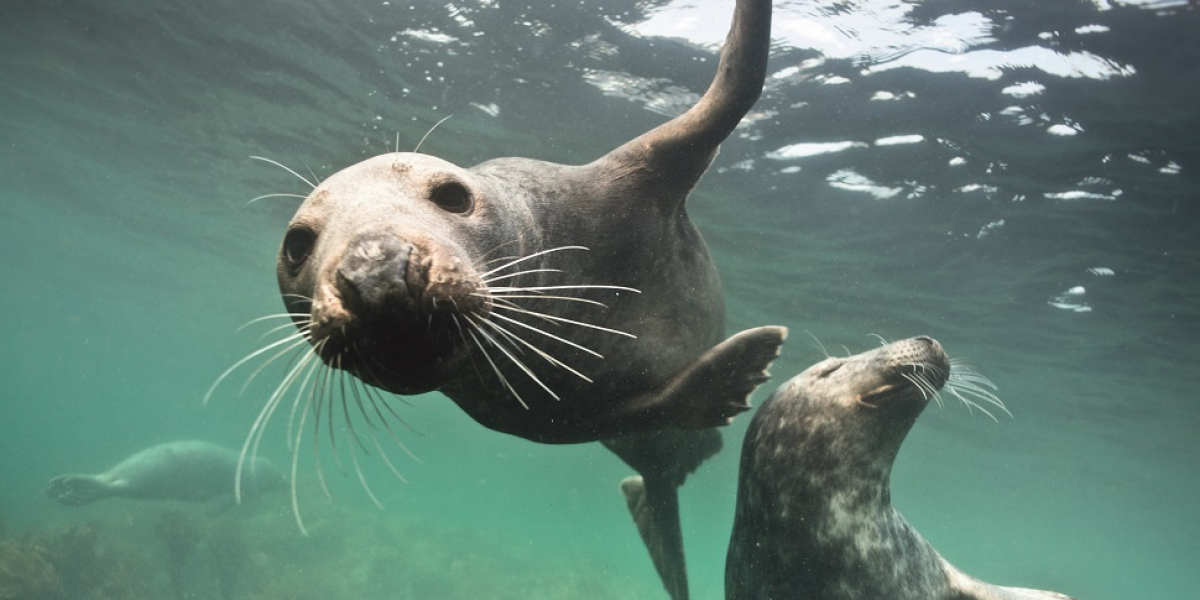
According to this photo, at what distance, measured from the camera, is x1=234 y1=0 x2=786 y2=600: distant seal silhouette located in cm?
168

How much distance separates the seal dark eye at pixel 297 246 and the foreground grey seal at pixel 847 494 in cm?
234

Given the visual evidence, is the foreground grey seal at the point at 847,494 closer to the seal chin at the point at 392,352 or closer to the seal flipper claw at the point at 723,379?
the seal flipper claw at the point at 723,379

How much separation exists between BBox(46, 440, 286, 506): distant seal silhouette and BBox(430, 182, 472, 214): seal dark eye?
598 inches

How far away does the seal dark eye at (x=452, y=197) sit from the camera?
2.35 metres

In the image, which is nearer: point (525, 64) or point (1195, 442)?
point (525, 64)

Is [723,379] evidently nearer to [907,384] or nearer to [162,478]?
[907,384]

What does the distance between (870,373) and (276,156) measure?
610 inches

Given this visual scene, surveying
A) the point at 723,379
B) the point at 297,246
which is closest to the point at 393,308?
the point at 297,246

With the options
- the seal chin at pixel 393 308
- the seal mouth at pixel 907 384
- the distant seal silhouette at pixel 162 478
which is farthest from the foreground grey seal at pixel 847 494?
the distant seal silhouette at pixel 162 478

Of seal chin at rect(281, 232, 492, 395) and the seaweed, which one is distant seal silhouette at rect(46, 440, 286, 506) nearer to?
the seaweed

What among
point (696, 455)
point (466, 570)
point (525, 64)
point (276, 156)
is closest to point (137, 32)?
point (276, 156)

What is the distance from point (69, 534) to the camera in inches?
543

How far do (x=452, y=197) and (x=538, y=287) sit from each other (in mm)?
450

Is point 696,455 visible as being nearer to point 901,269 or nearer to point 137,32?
point 901,269
